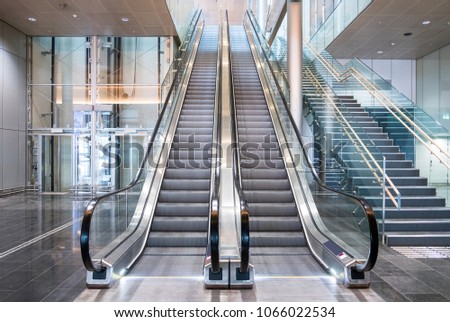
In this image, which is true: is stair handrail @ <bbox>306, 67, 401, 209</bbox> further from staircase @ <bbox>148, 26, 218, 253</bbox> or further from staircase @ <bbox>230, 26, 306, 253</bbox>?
staircase @ <bbox>148, 26, 218, 253</bbox>

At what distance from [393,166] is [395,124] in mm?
1684

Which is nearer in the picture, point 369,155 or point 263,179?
point 263,179

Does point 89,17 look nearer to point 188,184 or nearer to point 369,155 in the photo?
point 188,184

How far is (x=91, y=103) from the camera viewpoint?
13148 mm

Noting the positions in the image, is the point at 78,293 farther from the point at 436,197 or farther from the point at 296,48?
the point at 296,48

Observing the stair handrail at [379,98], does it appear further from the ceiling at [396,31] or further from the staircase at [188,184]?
the staircase at [188,184]

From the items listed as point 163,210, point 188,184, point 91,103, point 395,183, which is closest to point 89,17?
point 91,103

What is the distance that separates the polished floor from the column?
484 cm

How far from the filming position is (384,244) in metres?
5.82

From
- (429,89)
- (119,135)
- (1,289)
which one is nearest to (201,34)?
(119,135)

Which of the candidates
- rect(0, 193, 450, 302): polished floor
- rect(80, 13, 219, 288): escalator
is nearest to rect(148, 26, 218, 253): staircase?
rect(80, 13, 219, 288): escalator

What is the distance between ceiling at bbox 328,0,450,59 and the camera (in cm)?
962

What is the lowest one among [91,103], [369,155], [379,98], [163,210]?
[163,210]

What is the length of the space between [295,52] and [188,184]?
4993 millimetres
